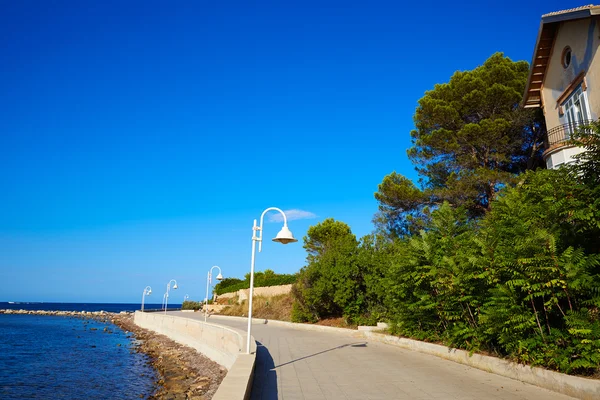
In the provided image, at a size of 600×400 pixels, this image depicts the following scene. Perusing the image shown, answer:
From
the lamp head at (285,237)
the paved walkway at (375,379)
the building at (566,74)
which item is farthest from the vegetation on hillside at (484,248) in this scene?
the lamp head at (285,237)

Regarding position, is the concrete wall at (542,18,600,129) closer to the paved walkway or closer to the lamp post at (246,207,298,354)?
the paved walkway

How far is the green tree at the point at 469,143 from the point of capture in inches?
836

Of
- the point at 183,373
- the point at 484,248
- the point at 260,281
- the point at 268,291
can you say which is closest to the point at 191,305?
the point at 260,281

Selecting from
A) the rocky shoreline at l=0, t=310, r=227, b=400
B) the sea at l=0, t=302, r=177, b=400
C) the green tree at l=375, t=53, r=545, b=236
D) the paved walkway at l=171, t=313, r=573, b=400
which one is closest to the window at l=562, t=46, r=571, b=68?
the green tree at l=375, t=53, r=545, b=236

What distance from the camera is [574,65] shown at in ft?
48.4

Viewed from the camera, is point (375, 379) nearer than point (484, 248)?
Yes

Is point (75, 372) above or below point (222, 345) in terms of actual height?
below

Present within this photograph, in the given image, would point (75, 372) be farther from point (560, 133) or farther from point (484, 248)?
point (560, 133)

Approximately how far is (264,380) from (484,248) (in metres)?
5.59

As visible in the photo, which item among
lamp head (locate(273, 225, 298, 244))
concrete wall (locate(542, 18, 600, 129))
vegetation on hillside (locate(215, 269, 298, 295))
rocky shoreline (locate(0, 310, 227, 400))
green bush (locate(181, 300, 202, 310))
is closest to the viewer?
lamp head (locate(273, 225, 298, 244))

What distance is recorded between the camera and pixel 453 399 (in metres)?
6.92

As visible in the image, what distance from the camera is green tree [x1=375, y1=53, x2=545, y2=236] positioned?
69.7ft

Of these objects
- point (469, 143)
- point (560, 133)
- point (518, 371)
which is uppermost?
point (469, 143)

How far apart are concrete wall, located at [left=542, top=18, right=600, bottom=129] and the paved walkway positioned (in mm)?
9931
